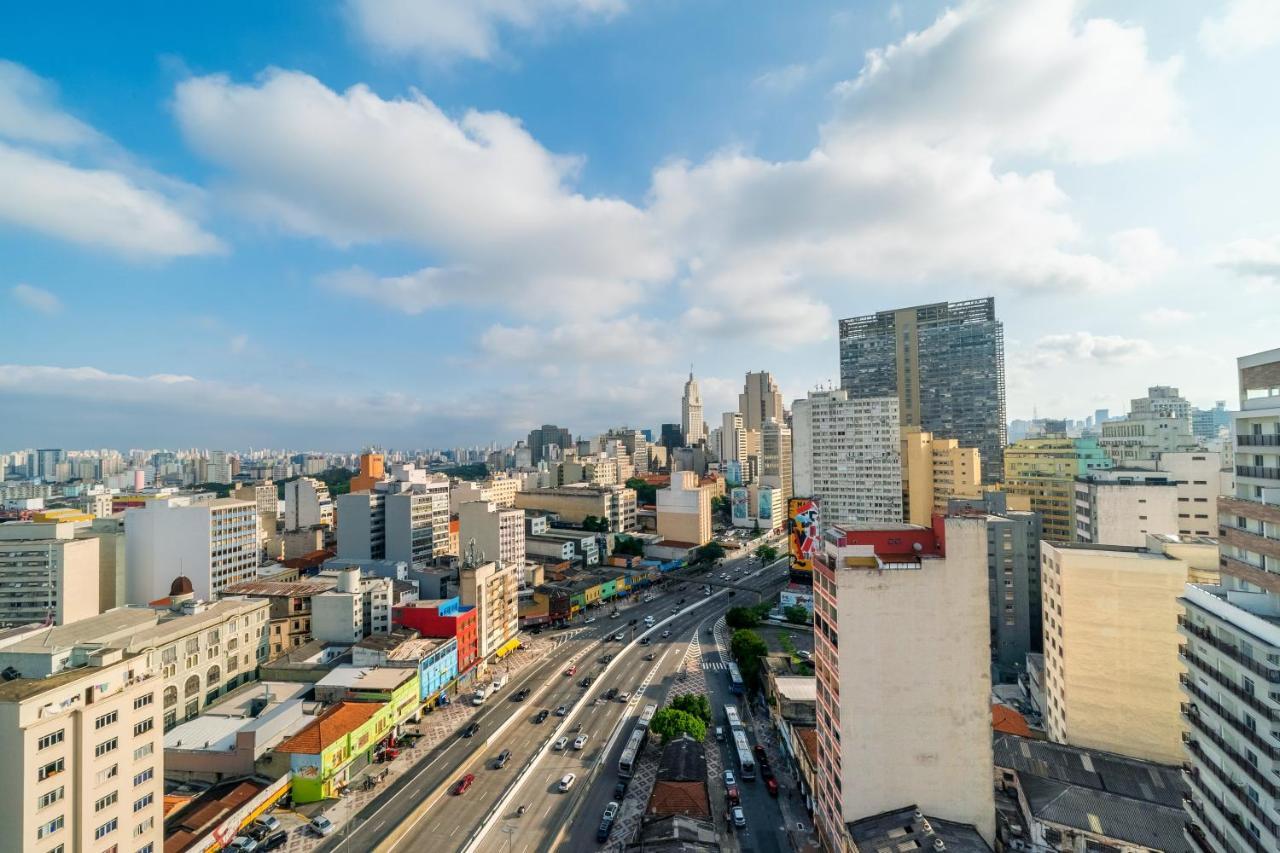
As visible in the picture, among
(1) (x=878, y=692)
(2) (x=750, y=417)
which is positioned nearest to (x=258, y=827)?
(1) (x=878, y=692)

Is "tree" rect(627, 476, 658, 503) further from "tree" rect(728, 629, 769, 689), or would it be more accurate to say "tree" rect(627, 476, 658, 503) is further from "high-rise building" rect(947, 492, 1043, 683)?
"high-rise building" rect(947, 492, 1043, 683)

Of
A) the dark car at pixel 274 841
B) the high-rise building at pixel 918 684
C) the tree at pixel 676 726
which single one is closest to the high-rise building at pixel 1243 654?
the high-rise building at pixel 918 684

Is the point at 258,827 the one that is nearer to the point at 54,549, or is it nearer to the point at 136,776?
the point at 136,776

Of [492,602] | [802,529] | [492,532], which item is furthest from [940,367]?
[492,602]

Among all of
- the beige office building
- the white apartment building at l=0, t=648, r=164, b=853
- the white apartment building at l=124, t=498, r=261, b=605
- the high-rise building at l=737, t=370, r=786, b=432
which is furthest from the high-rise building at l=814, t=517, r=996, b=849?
the high-rise building at l=737, t=370, r=786, b=432

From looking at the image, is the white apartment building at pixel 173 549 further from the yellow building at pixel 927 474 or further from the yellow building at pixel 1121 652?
the yellow building at pixel 927 474

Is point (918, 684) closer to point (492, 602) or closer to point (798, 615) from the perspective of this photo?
point (798, 615)

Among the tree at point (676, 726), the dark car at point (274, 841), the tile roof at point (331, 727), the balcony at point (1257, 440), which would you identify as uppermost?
the balcony at point (1257, 440)
